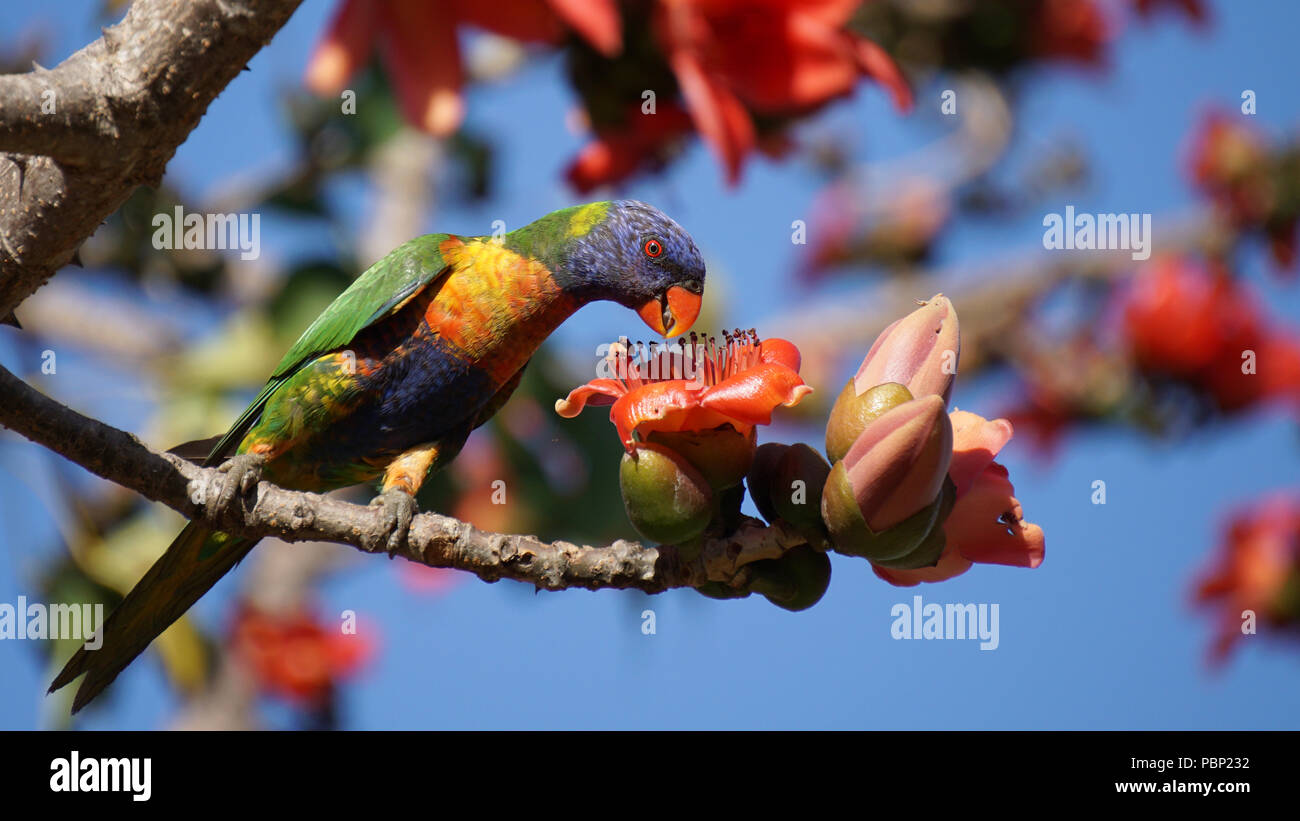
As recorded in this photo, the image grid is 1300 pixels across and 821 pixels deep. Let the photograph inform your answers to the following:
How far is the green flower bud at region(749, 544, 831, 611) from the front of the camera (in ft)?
3.63

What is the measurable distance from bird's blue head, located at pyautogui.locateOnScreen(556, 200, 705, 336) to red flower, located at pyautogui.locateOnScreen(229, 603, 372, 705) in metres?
2.36

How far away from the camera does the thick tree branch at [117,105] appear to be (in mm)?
812

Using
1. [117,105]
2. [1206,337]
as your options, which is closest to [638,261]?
[117,105]

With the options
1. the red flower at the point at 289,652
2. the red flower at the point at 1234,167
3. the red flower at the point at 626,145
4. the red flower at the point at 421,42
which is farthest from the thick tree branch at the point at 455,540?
the red flower at the point at 1234,167

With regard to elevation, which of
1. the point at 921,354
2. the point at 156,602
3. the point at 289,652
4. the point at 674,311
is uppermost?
the point at 674,311

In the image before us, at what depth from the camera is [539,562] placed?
1162 mm

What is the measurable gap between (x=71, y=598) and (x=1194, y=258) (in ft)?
11.6

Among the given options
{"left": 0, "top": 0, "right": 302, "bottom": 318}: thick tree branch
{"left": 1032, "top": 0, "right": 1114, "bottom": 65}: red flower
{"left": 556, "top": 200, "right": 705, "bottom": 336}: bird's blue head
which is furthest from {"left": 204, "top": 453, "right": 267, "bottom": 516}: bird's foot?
{"left": 1032, "top": 0, "right": 1114, "bottom": 65}: red flower

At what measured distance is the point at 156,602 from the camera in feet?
4.95

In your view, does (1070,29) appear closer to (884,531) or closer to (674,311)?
(674,311)

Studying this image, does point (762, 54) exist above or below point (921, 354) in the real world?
above

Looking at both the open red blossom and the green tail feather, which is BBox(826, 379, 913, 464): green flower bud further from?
the green tail feather

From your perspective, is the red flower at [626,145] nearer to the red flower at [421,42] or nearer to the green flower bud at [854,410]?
the red flower at [421,42]

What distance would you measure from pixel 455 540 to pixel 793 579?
36cm
